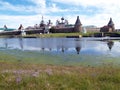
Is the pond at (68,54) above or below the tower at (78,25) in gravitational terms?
below

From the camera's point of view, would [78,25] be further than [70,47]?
Yes

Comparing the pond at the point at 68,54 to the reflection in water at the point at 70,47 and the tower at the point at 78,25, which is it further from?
the tower at the point at 78,25

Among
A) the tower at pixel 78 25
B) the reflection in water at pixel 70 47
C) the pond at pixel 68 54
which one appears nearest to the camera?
the pond at pixel 68 54

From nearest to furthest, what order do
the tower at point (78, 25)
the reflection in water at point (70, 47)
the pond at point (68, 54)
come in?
the pond at point (68, 54)
the reflection in water at point (70, 47)
the tower at point (78, 25)

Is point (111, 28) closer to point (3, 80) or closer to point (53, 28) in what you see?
point (53, 28)

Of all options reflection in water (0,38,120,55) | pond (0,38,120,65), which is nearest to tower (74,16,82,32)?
reflection in water (0,38,120,55)

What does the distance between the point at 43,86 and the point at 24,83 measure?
786 mm

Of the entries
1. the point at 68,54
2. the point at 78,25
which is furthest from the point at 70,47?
the point at 78,25

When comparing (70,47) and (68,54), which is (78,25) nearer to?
(70,47)

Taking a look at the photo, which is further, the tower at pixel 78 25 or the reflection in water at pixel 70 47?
the tower at pixel 78 25

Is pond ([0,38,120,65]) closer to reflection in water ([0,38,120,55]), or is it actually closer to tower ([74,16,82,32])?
reflection in water ([0,38,120,55])

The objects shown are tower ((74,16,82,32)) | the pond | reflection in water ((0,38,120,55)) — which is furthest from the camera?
tower ((74,16,82,32))

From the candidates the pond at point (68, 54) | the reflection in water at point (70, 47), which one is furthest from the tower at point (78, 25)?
the pond at point (68, 54)

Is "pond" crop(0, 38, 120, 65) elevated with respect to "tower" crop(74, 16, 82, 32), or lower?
lower
